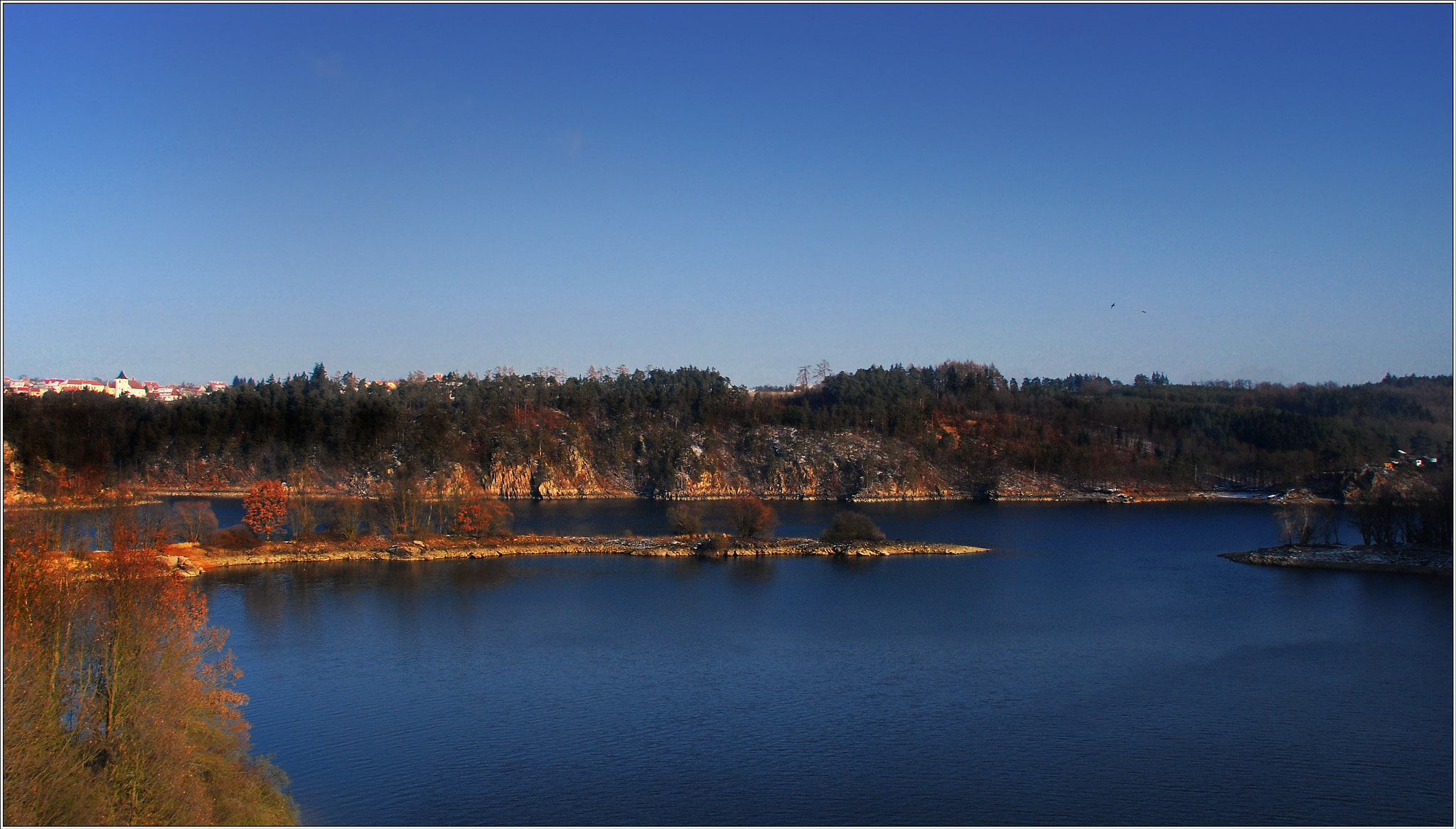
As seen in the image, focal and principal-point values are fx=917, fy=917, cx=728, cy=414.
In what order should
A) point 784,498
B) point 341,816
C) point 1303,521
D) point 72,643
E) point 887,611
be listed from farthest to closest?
point 784,498 < point 1303,521 < point 887,611 < point 341,816 < point 72,643

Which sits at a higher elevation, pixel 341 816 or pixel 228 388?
pixel 228 388

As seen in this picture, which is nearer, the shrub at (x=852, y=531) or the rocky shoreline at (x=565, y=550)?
the rocky shoreline at (x=565, y=550)

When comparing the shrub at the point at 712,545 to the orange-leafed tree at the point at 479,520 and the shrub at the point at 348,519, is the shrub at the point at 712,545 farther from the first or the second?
the shrub at the point at 348,519

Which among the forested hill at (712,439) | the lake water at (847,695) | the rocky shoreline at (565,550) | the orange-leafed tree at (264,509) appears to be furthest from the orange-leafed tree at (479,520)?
the forested hill at (712,439)

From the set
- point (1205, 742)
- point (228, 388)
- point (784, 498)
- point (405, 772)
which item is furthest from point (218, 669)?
point (228, 388)

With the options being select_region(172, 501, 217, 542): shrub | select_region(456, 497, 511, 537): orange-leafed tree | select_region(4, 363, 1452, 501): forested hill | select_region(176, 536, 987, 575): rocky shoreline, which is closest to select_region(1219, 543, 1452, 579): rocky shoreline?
select_region(176, 536, 987, 575): rocky shoreline

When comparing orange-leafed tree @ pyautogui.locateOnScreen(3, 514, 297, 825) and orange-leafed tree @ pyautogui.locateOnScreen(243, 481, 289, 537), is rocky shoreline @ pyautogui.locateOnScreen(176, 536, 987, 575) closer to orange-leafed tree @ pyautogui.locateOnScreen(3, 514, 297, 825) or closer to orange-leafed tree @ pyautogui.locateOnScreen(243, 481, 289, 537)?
orange-leafed tree @ pyautogui.locateOnScreen(243, 481, 289, 537)

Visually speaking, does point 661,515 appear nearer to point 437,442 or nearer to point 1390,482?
point 437,442
